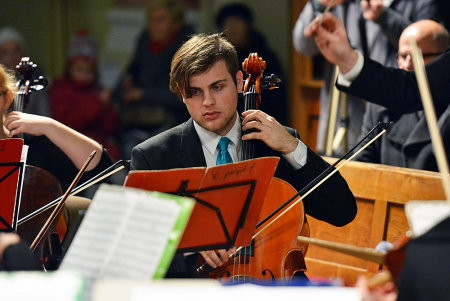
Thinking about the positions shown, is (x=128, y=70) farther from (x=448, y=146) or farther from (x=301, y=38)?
(x=448, y=146)

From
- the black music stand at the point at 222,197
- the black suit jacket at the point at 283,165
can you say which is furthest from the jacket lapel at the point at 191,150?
the black music stand at the point at 222,197

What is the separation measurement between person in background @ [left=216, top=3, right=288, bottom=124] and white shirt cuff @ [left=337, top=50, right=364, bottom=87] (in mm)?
1930

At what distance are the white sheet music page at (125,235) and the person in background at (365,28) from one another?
2257mm

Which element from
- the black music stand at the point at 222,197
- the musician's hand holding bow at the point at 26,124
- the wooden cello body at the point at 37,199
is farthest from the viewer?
the musician's hand holding bow at the point at 26,124

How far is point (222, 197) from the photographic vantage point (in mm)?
2428

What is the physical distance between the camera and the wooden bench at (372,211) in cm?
330

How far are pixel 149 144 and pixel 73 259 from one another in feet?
3.59

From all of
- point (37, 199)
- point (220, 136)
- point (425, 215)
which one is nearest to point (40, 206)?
point (37, 199)

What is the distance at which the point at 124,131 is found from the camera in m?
5.63

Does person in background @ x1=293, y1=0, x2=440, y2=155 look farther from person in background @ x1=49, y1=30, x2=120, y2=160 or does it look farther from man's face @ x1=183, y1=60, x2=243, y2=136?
person in background @ x1=49, y1=30, x2=120, y2=160

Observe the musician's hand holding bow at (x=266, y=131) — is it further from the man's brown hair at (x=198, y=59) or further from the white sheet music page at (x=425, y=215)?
the white sheet music page at (x=425, y=215)

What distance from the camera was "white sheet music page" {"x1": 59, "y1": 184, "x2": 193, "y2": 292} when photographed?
73.0 inches

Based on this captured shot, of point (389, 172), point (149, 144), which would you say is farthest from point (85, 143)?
point (389, 172)

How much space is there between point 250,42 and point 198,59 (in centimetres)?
249
